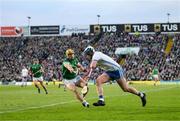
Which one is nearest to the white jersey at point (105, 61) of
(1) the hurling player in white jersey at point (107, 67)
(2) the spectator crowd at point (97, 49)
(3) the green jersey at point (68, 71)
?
(1) the hurling player in white jersey at point (107, 67)

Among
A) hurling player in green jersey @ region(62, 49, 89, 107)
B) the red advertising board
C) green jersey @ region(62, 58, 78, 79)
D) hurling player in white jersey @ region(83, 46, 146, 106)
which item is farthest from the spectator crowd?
hurling player in white jersey @ region(83, 46, 146, 106)

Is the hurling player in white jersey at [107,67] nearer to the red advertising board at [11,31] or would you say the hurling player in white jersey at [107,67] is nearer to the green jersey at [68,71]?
the green jersey at [68,71]

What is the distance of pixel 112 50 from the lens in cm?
7925

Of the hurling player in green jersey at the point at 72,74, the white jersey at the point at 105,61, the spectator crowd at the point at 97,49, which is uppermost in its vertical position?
the white jersey at the point at 105,61

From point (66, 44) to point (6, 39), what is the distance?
12519 mm

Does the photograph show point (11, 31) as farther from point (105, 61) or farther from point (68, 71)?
point (105, 61)

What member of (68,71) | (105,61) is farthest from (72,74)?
(105,61)

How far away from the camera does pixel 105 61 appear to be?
19062 mm

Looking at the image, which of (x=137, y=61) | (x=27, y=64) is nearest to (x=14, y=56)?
(x=27, y=64)

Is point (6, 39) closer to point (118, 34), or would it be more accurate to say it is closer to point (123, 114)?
point (118, 34)

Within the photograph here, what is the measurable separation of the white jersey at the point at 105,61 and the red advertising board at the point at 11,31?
66.1 meters

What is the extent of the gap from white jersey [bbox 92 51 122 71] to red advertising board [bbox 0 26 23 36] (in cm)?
6613

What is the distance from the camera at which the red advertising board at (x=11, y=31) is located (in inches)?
3317

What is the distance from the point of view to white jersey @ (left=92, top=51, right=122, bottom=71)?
18828 mm
